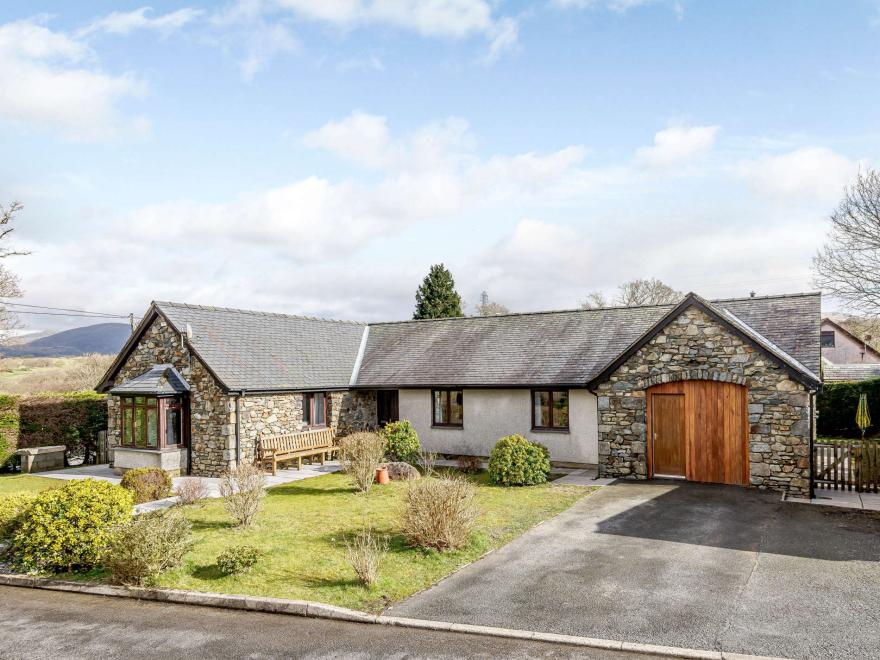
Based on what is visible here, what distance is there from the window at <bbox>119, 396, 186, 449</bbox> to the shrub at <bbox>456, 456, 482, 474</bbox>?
9.69 m

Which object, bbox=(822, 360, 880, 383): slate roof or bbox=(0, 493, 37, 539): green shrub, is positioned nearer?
bbox=(0, 493, 37, 539): green shrub

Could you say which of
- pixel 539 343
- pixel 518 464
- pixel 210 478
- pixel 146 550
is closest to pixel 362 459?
pixel 518 464

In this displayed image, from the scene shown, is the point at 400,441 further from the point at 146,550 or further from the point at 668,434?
the point at 146,550

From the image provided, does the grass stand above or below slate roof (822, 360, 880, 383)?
below

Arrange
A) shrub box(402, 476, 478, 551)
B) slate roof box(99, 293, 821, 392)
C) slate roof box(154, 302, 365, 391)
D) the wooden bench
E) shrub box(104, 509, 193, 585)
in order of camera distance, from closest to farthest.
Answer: shrub box(104, 509, 193, 585) → shrub box(402, 476, 478, 551) → slate roof box(99, 293, 821, 392) → the wooden bench → slate roof box(154, 302, 365, 391)

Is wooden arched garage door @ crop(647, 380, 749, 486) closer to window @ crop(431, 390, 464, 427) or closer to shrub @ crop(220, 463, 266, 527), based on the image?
window @ crop(431, 390, 464, 427)

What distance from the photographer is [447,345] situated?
2558 centimetres

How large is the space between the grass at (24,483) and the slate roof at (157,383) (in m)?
3.50

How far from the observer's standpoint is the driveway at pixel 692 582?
7953 millimetres

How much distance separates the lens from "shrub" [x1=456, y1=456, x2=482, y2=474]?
21.1 metres

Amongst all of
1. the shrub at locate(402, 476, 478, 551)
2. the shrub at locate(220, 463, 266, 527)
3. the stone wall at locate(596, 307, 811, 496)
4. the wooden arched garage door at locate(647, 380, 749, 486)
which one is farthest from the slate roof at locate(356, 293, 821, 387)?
the shrub at locate(220, 463, 266, 527)

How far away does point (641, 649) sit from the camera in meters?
7.48

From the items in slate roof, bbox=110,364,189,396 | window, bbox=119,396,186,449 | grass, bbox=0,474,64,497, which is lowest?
grass, bbox=0,474,64,497

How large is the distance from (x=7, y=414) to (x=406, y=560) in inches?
796
